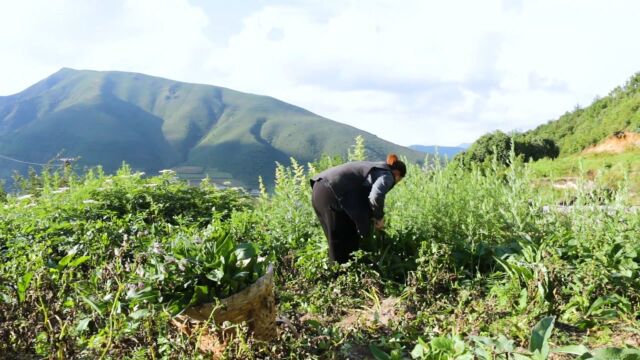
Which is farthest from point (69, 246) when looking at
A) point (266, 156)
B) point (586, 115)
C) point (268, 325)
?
point (266, 156)

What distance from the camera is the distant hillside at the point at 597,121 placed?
32469 millimetres

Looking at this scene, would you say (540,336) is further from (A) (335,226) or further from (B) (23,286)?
(B) (23,286)

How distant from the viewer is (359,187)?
15.1 feet

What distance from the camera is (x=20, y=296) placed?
241 cm

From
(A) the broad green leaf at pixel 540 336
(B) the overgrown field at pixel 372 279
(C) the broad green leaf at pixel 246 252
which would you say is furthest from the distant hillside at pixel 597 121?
(C) the broad green leaf at pixel 246 252

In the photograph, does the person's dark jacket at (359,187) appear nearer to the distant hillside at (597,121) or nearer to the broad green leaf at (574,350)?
the broad green leaf at (574,350)

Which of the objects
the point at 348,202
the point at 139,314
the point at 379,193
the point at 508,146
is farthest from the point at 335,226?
the point at 508,146

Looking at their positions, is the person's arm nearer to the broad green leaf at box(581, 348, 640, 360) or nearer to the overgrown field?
the overgrown field

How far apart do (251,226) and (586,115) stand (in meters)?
48.3

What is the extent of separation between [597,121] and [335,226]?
4249 cm

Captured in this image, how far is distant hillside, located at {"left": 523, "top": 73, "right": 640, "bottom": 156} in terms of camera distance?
32.5 metres

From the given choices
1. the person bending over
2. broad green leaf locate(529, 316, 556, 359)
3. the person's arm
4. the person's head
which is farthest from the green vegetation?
broad green leaf locate(529, 316, 556, 359)

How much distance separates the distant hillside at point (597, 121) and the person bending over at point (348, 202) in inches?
1185

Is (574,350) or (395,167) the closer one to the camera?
(574,350)
